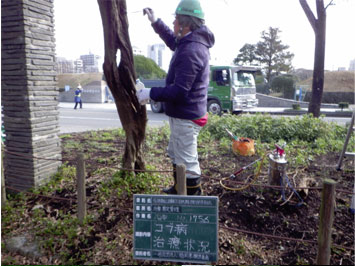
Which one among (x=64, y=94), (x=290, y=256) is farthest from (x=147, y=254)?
(x=64, y=94)

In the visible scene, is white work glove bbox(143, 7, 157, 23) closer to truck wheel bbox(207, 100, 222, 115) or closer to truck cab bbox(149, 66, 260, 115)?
truck cab bbox(149, 66, 260, 115)

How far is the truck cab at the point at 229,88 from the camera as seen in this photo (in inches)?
547

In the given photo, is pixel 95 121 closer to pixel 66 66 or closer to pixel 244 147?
pixel 244 147

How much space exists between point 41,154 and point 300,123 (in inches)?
214

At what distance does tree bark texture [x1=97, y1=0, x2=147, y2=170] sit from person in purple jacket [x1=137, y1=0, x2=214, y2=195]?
24.0 inches

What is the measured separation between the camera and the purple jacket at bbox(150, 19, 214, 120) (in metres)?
2.69

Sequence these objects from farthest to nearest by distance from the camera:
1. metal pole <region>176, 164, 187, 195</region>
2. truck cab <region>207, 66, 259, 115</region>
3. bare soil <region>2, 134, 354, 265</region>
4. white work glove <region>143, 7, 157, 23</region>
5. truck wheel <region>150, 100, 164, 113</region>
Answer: truck wheel <region>150, 100, 164, 113</region>
truck cab <region>207, 66, 259, 115</region>
white work glove <region>143, 7, 157, 23</region>
bare soil <region>2, 134, 354, 265</region>
metal pole <region>176, 164, 187, 195</region>

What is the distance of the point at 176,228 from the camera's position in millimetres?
2229

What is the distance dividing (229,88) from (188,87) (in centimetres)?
1153

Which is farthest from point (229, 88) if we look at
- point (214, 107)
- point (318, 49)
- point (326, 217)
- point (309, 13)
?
point (326, 217)

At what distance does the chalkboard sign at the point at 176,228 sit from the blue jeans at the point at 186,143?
2.69 feet

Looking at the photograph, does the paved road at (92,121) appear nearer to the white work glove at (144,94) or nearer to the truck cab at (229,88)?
the truck cab at (229,88)

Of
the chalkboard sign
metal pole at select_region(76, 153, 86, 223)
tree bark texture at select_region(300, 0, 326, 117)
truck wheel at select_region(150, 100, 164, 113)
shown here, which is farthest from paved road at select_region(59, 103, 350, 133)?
the chalkboard sign

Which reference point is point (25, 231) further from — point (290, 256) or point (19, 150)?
point (290, 256)
